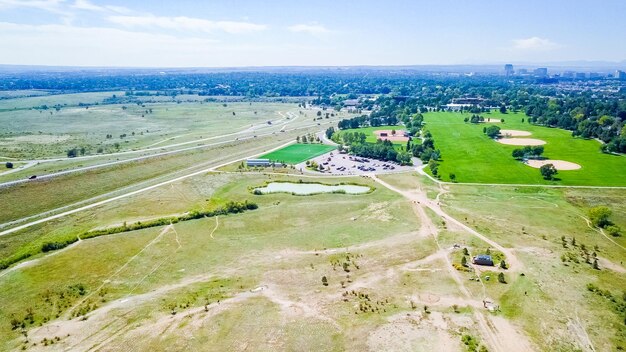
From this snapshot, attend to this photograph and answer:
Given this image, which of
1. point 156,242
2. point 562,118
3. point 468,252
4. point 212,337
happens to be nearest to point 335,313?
point 212,337

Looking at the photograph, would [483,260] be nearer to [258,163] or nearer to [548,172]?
[548,172]

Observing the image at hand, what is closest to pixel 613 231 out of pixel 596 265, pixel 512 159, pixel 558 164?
pixel 596 265

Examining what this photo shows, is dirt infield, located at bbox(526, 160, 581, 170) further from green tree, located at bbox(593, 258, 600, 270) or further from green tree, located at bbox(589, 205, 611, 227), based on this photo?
green tree, located at bbox(593, 258, 600, 270)

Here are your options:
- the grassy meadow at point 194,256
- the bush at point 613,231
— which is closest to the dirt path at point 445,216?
the grassy meadow at point 194,256

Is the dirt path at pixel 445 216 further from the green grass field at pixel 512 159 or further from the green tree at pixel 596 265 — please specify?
the green grass field at pixel 512 159

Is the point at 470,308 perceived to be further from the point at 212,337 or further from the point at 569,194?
the point at 569,194
